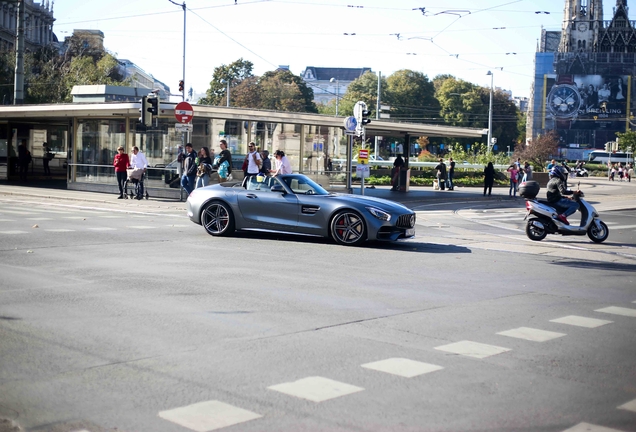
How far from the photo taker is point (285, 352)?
250 inches

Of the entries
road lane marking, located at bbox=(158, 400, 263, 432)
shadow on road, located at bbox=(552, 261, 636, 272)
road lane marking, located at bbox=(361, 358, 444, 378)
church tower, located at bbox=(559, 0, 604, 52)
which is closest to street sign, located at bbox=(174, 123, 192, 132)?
shadow on road, located at bbox=(552, 261, 636, 272)

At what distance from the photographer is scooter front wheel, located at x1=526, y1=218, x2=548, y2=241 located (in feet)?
57.0

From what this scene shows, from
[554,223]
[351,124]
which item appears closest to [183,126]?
[351,124]

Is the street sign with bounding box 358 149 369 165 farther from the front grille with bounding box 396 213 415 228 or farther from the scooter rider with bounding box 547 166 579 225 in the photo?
the front grille with bounding box 396 213 415 228

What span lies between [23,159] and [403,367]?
116 ft

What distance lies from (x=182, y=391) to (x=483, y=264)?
8.12 m

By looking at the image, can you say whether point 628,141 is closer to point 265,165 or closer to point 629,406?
point 265,165

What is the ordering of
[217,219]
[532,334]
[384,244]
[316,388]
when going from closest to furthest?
[316,388] < [532,334] < [384,244] < [217,219]

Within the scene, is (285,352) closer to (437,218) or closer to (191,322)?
(191,322)

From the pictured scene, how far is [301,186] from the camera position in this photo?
15133 mm

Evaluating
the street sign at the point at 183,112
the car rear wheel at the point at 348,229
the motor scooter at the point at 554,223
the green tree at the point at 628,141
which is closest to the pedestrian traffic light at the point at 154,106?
A: the street sign at the point at 183,112

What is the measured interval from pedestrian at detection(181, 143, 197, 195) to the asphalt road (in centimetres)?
1197

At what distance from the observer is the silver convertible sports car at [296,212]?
1431 cm

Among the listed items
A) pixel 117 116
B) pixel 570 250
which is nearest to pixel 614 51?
pixel 117 116
